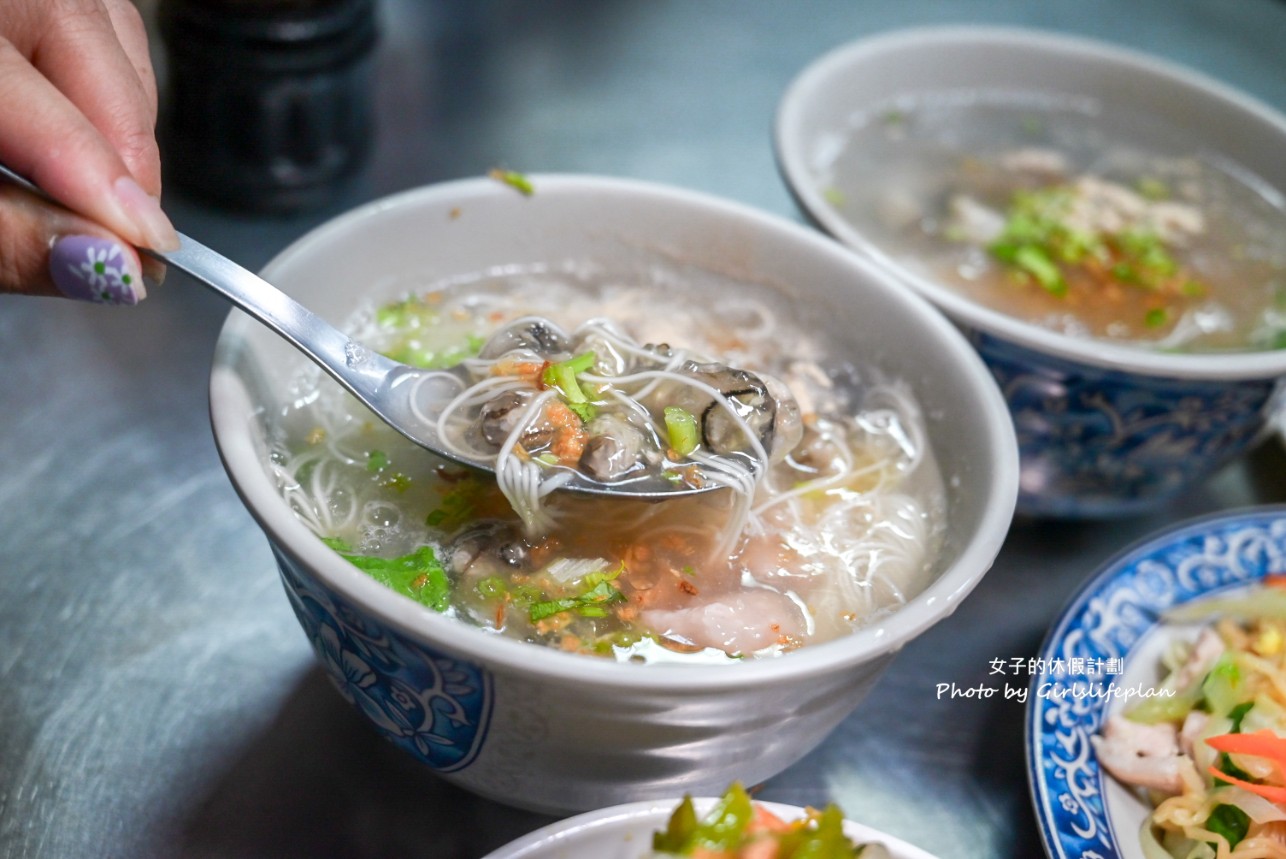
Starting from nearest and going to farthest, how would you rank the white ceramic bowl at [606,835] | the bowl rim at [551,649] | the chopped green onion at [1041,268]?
the bowl rim at [551,649]
the white ceramic bowl at [606,835]
the chopped green onion at [1041,268]

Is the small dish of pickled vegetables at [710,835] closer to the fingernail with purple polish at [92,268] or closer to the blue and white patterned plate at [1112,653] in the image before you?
the blue and white patterned plate at [1112,653]

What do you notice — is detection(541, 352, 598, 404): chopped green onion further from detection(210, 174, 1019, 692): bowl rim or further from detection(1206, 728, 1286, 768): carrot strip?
detection(1206, 728, 1286, 768): carrot strip

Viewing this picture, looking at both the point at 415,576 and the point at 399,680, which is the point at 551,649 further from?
the point at 415,576

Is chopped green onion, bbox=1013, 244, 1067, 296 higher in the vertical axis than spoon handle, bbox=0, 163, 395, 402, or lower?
lower

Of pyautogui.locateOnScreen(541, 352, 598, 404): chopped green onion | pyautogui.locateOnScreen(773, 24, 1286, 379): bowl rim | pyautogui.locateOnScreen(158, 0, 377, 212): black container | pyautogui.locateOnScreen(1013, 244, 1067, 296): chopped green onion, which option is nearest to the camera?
pyautogui.locateOnScreen(541, 352, 598, 404): chopped green onion

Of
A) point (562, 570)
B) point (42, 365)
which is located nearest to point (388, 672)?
point (562, 570)

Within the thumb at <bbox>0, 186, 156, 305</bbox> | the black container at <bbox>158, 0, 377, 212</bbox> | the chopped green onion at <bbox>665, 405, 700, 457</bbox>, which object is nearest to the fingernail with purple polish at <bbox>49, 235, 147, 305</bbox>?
the thumb at <bbox>0, 186, 156, 305</bbox>

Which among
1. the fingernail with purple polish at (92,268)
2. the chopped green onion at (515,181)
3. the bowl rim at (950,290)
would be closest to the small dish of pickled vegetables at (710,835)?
the fingernail with purple polish at (92,268)

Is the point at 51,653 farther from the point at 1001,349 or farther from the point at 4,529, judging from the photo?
the point at 1001,349
